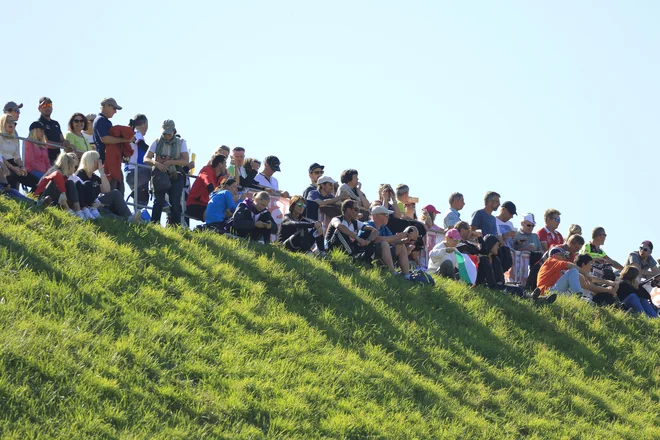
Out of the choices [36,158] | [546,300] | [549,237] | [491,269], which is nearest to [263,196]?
[36,158]

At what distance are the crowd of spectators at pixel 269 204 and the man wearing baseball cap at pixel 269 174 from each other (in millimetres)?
17

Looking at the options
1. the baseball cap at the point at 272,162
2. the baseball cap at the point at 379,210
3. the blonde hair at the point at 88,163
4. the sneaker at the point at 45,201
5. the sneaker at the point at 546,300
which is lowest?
the sneaker at the point at 546,300

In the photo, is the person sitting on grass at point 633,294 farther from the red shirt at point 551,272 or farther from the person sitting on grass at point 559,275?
the red shirt at point 551,272

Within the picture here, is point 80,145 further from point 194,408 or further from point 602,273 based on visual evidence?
point 602,273

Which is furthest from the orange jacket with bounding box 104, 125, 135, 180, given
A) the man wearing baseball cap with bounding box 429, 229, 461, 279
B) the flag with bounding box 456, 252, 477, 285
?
the flag with bounding box 456, 252, 477, 285

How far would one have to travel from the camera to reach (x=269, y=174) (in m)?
21.0

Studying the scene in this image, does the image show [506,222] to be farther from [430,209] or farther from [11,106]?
[11,106]

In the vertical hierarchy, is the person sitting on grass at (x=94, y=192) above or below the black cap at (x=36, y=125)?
below

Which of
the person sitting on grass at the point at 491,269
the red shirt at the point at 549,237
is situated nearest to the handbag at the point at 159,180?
the person sitting on grass at the point at 491,269

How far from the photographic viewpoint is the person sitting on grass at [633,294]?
21969 mm

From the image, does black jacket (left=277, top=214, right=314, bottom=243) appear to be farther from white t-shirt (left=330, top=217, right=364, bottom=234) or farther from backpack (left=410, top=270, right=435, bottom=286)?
backpack (left=410, top=270, right=435, bottom=286)

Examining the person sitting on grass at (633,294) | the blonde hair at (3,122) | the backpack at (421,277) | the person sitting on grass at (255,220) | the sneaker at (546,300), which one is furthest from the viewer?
the person sitting on grass at (633,294)

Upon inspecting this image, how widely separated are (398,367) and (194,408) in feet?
12.6

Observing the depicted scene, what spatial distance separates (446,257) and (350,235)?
88.3 inches
